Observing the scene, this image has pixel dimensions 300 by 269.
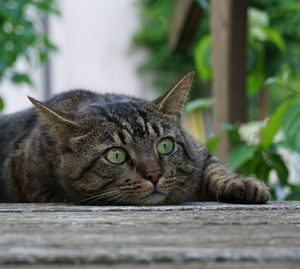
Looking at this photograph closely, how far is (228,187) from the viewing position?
87.7 inches

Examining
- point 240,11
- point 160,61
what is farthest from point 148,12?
point 240,11

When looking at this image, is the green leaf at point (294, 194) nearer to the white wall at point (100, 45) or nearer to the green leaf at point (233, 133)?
the green leaf at point (233, 133)

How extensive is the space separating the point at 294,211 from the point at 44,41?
2.95 m

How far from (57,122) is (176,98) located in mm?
467

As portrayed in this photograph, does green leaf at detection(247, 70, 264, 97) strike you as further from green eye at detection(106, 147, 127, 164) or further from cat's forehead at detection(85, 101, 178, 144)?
green eye at detection(106, 147, 127, 164)

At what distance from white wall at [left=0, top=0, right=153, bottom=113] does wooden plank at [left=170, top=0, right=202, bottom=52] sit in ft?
15.9

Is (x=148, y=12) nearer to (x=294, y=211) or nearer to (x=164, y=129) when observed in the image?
(x=164, y=129)

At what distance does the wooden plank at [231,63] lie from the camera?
3484 mm

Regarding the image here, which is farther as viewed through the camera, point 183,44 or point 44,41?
point 183,44

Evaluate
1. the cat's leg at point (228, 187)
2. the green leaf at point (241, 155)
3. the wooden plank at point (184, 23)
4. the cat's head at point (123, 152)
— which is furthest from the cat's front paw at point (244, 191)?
the wooden plank at point (184, 23)

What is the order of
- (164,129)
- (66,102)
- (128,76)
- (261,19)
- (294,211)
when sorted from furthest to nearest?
(128,76), (261,19), (66,102), (164,129), (294,211)

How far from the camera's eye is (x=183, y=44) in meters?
5.09

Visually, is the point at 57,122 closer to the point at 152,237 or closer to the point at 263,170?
the point at 152,237

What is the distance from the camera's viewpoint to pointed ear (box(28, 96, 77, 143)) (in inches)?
88.6
